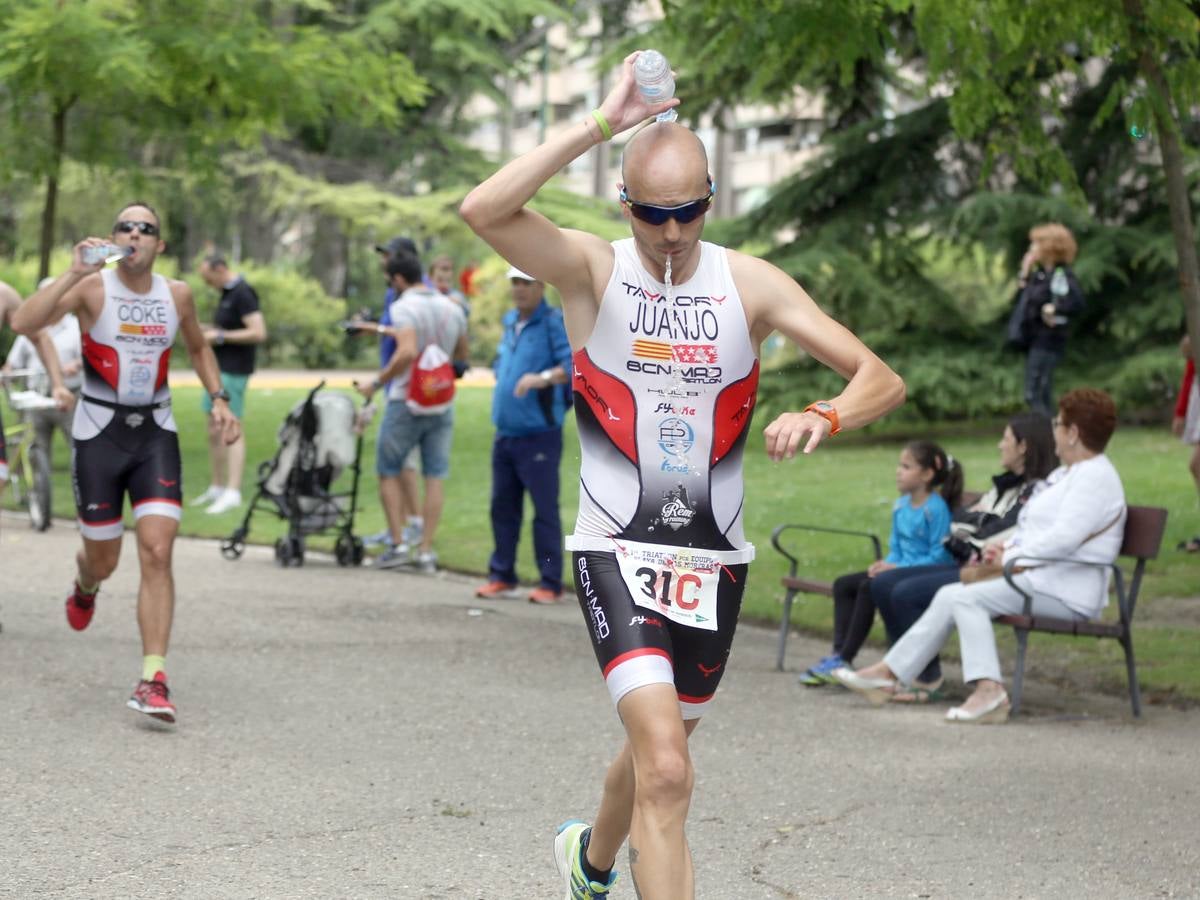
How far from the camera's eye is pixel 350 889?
5.29 meters

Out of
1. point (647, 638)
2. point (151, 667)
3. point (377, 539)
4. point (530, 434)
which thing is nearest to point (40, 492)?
point (377, 539)

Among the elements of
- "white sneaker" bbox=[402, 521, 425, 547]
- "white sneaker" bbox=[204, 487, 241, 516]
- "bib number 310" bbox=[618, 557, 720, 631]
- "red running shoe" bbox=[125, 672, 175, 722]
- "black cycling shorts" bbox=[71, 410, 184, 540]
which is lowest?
"white sneaker" bbox=[204, 487, 241, 516]

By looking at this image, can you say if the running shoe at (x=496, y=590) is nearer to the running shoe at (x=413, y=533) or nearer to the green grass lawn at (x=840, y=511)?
the green grass lawn at (x=840, y=511)

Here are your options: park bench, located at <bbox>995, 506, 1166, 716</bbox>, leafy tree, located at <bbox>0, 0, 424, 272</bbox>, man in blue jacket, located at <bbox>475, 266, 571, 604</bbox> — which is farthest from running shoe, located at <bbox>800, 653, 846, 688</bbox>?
leafy tree, located at <bbox>0, 0, 424, 272</bbox>

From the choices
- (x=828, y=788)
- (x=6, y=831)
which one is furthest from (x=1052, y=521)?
(x=6, y=831)

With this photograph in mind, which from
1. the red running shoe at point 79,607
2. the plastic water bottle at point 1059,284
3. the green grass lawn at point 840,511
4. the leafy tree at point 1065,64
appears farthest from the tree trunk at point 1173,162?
the plastic water bottle at point 1059,284

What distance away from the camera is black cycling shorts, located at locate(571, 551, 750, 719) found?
14.2 feet

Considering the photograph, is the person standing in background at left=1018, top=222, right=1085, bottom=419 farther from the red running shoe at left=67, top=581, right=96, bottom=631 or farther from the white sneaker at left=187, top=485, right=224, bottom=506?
the red running shoe at left=67, top=581, right=96, bottom=631

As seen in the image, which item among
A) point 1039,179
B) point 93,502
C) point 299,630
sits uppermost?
point 1039,179

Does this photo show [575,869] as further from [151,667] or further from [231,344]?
[231,344]

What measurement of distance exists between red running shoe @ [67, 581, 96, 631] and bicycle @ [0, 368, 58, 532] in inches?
202

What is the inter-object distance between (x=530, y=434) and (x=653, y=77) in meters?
7.06

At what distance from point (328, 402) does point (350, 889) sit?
Answer: 8166 millimetres

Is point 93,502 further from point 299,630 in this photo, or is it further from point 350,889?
point 350,889
